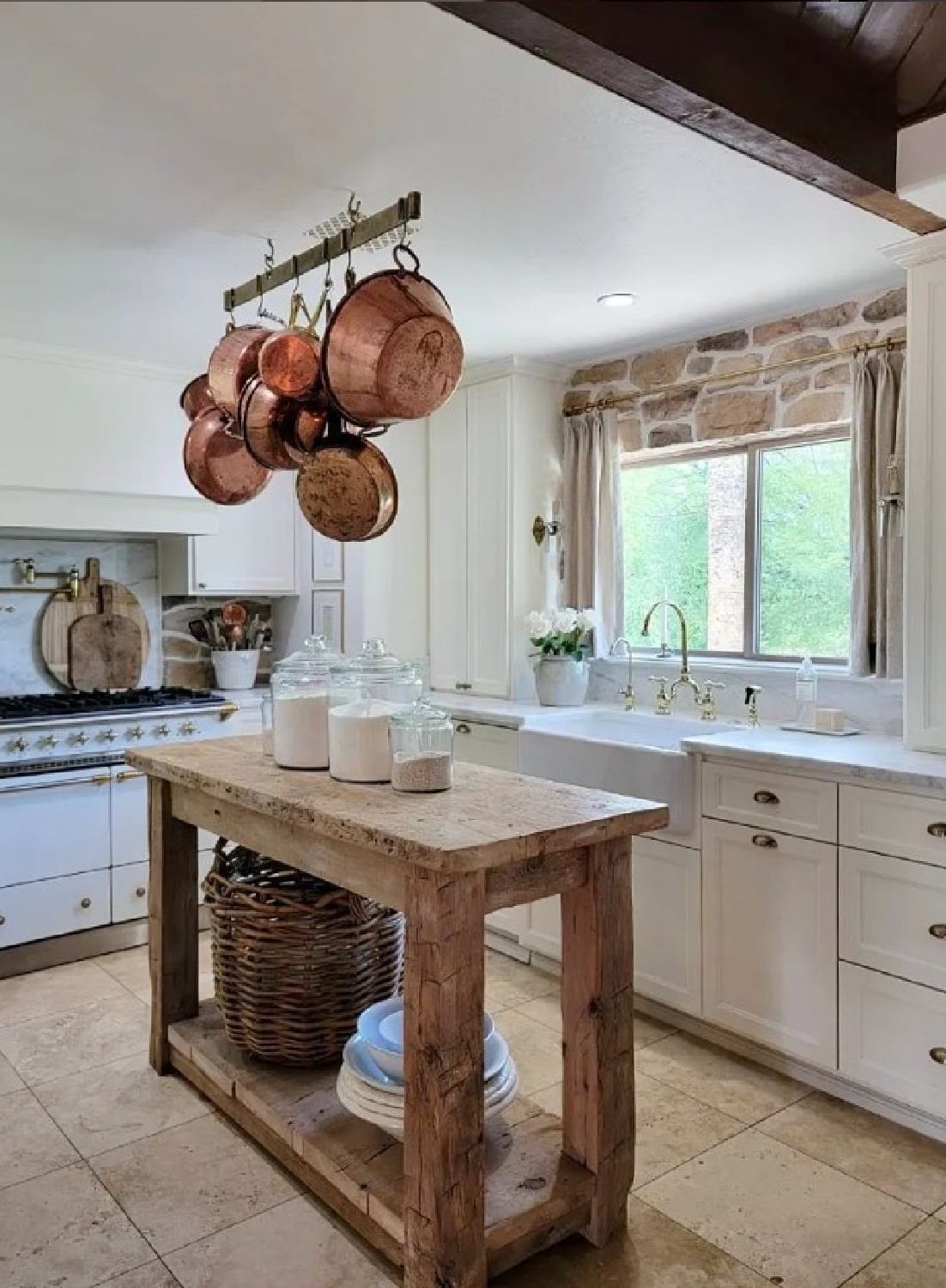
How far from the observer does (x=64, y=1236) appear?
2.06 m

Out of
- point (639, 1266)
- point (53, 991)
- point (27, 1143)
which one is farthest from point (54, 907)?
point (639, 1266)

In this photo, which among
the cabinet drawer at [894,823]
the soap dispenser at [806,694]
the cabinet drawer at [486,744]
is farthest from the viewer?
the cabinet drawer at [486,744]

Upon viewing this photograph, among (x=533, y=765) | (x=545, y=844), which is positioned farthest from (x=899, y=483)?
(x=545, y=844)

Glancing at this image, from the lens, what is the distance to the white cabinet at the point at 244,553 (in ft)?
13.8

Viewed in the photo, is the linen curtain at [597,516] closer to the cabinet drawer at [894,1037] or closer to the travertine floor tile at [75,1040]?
the cabinet drawer at [894,1037]

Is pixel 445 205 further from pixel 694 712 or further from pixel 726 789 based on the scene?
pixel 694 712

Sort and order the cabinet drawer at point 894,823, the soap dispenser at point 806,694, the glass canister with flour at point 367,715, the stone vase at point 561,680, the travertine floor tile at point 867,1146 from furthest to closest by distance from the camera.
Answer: the stone vase at point 561,680
the soap dispenser at point 806,694
the cabinet drawer at point 894,823
the travertine floor tile at point 867,1146
the glass canister with flour at point 367,715

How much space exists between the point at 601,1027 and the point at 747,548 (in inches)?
86.4

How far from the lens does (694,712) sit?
12.2ft

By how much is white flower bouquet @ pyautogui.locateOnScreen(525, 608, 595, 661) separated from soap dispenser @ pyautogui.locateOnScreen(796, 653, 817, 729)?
95cm

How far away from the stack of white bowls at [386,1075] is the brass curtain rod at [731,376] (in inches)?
94.6

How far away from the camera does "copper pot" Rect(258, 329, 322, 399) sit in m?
2.17

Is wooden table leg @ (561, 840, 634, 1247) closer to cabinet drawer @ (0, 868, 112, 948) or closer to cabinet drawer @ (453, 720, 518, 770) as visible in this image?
cabinet drawer @ (453, 720, 518, 770)

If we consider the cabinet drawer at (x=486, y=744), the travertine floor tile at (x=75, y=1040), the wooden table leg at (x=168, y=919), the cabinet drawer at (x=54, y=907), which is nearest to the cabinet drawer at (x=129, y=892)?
the cabinet drawer at (x=54, y=907)
